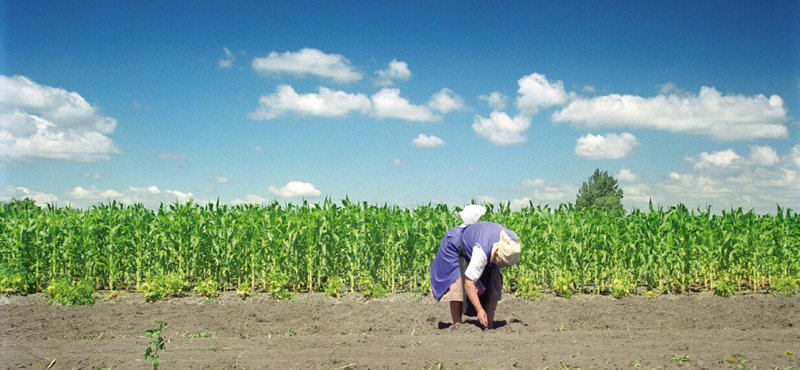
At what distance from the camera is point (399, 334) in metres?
6.84

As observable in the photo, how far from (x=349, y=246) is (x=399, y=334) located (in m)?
3.33

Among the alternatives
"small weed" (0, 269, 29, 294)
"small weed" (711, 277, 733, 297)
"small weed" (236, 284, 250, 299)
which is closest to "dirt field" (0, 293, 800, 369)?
"small weed" (236, 284, 250, 299)

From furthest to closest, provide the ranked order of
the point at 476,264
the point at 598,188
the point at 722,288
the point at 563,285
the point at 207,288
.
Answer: the point at 598,188 → the point at 722,288 → the point at 563,285 → the point at 207,288 → the point at 476,264

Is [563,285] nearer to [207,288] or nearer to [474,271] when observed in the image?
[474,271]

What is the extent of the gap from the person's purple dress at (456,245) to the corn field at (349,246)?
11.1 ft

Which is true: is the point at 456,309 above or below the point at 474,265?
below

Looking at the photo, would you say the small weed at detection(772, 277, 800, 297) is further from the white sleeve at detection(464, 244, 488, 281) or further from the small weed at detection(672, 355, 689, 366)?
the white sleeve at detection(464, 244, 488, 281)

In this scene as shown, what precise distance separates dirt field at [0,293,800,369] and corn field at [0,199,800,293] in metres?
0.72

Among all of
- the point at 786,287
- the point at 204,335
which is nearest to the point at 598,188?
the point at 786,287

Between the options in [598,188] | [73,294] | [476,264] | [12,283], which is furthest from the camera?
[598,188]

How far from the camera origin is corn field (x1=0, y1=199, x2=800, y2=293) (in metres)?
10.1

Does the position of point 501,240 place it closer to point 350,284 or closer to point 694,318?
point 694,318

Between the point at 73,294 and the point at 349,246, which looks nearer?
the point at 73,294

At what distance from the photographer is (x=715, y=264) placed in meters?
11.6
